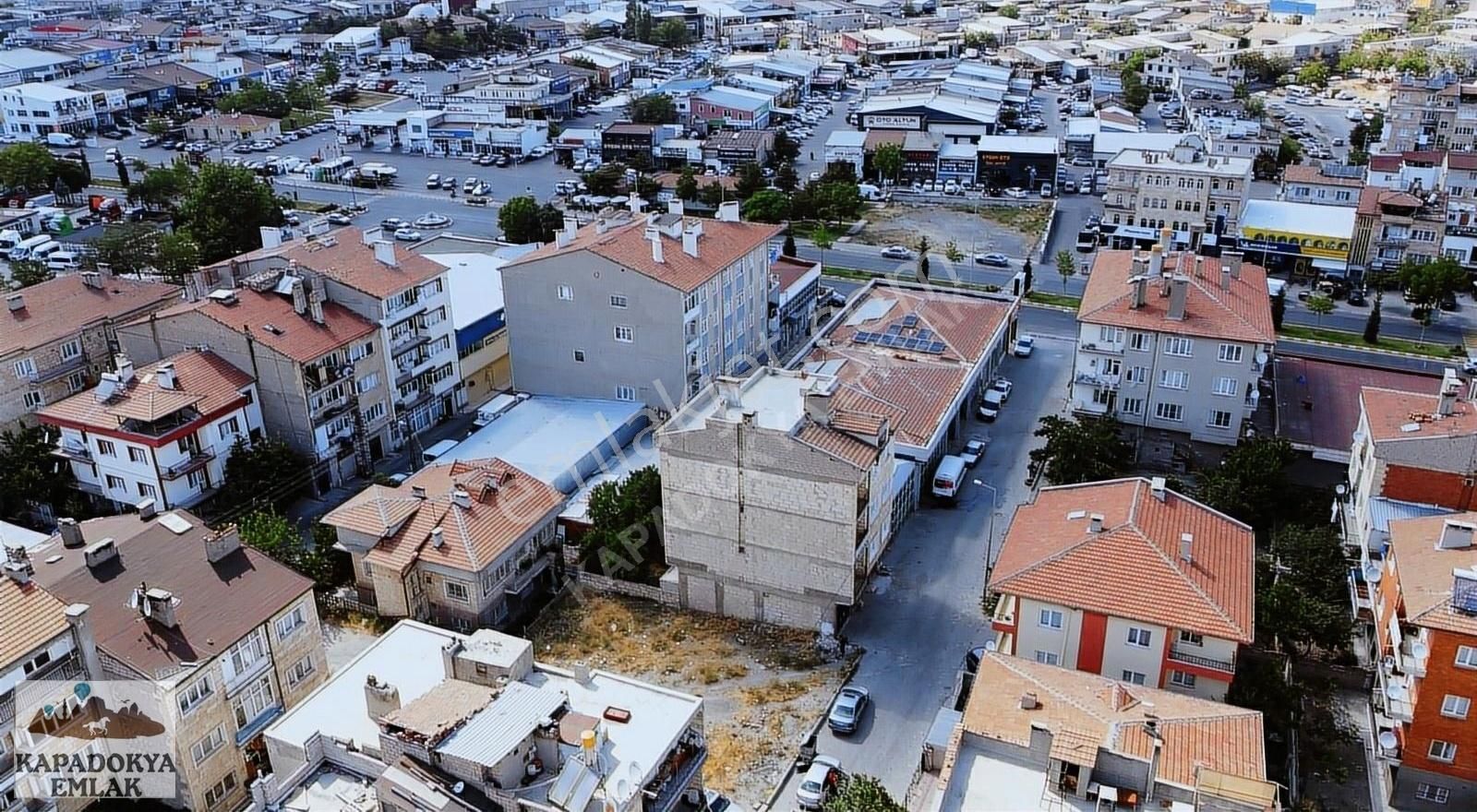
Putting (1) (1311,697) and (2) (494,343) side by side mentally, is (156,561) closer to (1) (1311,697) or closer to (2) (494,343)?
(2) (494,343)

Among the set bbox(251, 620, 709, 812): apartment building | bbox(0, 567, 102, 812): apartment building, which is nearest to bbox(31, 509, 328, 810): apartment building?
bbox(0, 567, 102, 812): apartment building

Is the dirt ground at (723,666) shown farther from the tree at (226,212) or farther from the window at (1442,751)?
the tree at (226,212)

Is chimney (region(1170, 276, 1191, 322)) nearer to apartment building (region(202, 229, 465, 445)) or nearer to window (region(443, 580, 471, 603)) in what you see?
window (region(443, 580, 471, 603))

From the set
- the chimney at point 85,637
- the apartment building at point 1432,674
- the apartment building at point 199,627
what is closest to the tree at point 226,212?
the apartment building at point 199,627

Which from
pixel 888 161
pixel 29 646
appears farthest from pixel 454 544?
pixel 888 161

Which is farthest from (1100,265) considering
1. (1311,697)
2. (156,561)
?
(156,561)

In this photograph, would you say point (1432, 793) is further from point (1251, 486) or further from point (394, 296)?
point (394, 296)
